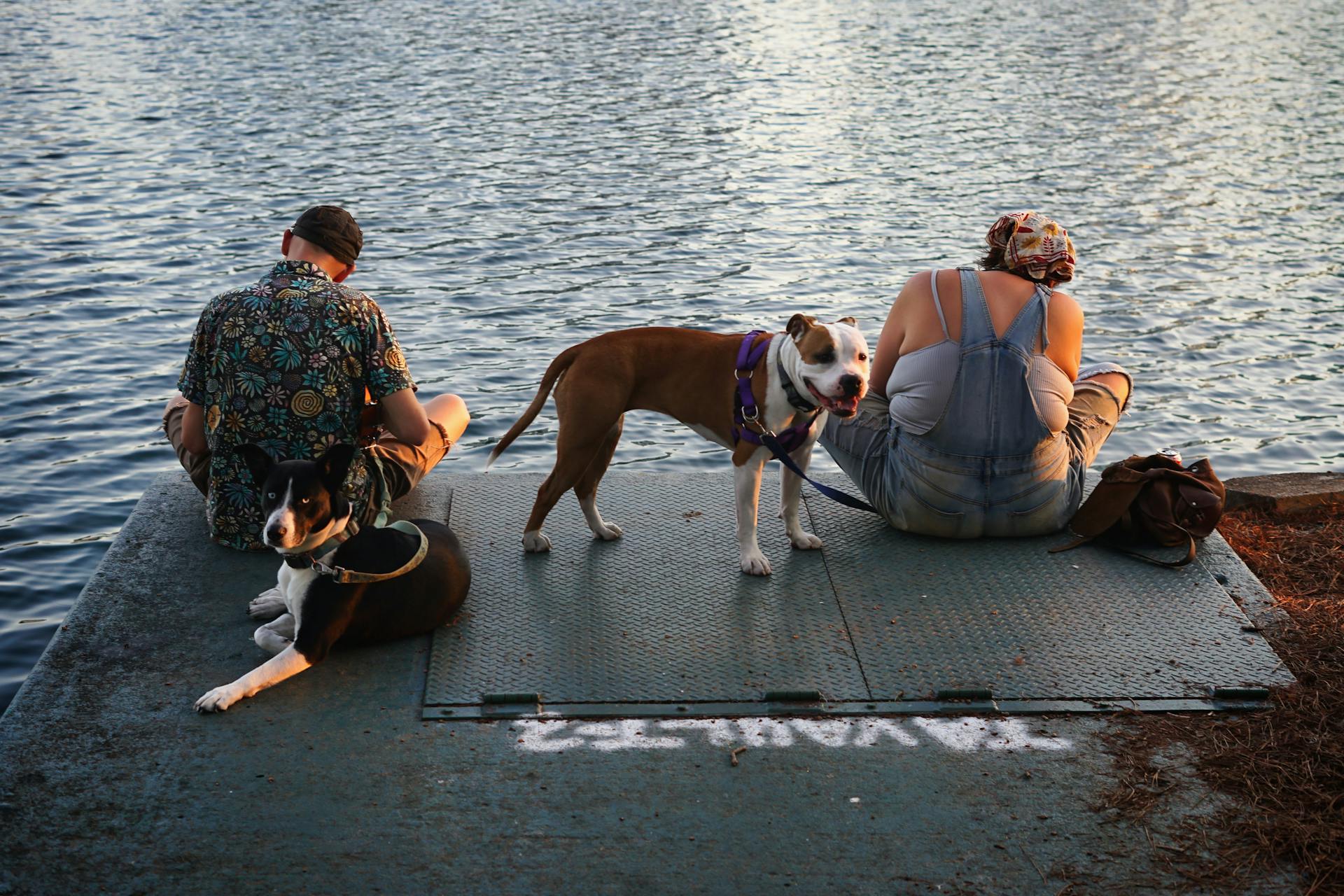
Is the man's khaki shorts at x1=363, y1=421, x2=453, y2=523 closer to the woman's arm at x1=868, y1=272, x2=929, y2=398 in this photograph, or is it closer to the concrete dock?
the concrete dock

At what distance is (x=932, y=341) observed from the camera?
519 cm

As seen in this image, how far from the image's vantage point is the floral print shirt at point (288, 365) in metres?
4.66

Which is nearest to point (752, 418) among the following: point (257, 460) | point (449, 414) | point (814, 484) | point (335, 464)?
point (814, 484)

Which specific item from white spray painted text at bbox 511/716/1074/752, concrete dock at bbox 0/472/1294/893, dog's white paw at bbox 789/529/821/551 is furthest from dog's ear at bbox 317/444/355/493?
dog's white paw at bbox 789/529/821/551

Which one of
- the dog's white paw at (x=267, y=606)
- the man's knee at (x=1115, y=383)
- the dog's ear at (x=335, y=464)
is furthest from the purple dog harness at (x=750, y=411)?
the dog's white paw at (x=267, y=606)

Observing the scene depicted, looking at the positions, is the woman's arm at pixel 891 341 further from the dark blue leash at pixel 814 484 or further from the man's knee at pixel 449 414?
the man's knee at pixel 449 414

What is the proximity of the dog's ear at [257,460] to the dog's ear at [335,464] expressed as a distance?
0.53ft

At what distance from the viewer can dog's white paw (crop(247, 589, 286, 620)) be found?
4.49m

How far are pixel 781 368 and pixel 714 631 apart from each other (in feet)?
3.37

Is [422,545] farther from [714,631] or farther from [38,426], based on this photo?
[38,426]

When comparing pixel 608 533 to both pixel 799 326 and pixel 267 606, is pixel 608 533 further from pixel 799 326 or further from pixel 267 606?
pixel 267 606

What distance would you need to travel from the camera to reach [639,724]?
13.0 ft

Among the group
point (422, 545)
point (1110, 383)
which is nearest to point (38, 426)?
point (422, 545)

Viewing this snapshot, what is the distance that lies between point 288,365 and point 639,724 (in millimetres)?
1862
